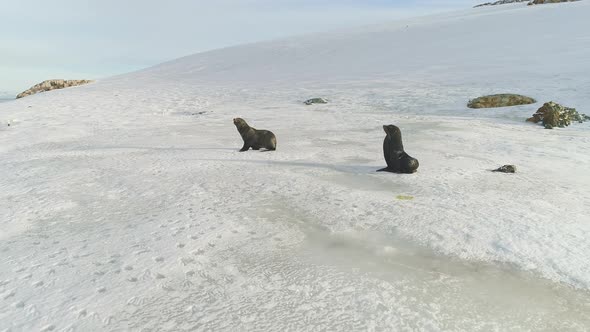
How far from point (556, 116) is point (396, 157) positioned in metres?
7.32

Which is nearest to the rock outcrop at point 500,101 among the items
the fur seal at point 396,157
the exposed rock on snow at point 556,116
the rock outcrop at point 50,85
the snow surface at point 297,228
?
the snow surface at point 297,228

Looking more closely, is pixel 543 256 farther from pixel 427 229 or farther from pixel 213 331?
pixel 213 331

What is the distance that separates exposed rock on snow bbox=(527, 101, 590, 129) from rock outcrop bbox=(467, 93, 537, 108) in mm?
1928

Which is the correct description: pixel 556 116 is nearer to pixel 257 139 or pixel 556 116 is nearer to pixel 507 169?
pixel 507 169

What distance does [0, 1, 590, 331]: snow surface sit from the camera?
2.93m

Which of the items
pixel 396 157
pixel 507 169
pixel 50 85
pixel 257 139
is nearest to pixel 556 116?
pixel 507 169

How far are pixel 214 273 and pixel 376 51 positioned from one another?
82.3 feet

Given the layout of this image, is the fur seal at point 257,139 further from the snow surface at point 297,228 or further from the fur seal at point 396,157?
the fur seal at point 396,157

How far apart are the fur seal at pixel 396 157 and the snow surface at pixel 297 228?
0.22 meters

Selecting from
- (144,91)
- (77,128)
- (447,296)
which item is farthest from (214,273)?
(144,91)

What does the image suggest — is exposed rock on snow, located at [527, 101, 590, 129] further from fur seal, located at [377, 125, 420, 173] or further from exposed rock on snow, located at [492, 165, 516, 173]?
fur seal, located at [377, 125, 420, 173]

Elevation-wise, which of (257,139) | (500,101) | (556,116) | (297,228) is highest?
(257,139)

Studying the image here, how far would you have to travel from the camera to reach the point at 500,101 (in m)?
14.2

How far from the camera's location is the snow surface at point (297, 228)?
115 inches
